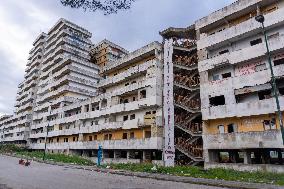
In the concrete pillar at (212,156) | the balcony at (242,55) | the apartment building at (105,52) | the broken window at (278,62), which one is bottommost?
the concrete pillar at (212,156)

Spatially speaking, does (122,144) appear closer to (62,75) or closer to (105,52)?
(62,75)

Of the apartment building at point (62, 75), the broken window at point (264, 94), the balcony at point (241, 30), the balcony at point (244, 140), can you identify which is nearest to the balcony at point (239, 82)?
the broken window at point (264, 94)

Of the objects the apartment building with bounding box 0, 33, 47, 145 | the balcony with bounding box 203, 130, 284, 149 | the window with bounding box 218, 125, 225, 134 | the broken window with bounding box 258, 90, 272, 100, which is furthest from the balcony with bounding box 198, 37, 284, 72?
the apartment building with bounding box 0, 33, 47, 145

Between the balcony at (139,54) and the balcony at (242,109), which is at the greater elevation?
the balcony at (139,54)

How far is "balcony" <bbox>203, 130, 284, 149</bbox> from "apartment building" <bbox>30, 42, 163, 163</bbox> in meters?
7.49

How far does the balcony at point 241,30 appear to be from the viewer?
2719 cm

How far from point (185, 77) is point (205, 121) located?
768cm

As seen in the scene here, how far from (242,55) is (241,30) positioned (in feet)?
9.33

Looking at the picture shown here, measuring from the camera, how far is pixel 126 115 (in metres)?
41.8

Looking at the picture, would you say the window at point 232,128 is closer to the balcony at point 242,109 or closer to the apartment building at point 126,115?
the balcony at point 242,109

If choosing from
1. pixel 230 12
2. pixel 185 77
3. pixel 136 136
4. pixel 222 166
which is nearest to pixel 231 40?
pixel 230 12

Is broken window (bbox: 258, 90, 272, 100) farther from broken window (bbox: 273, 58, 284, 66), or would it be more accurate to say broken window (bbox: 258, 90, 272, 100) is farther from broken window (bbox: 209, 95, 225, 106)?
broken window (bbox: 209, 95, 225, 106)

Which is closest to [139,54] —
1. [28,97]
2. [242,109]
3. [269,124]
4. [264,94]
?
[242,109]

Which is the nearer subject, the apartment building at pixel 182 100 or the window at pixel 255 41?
the window at pixel 255 41
